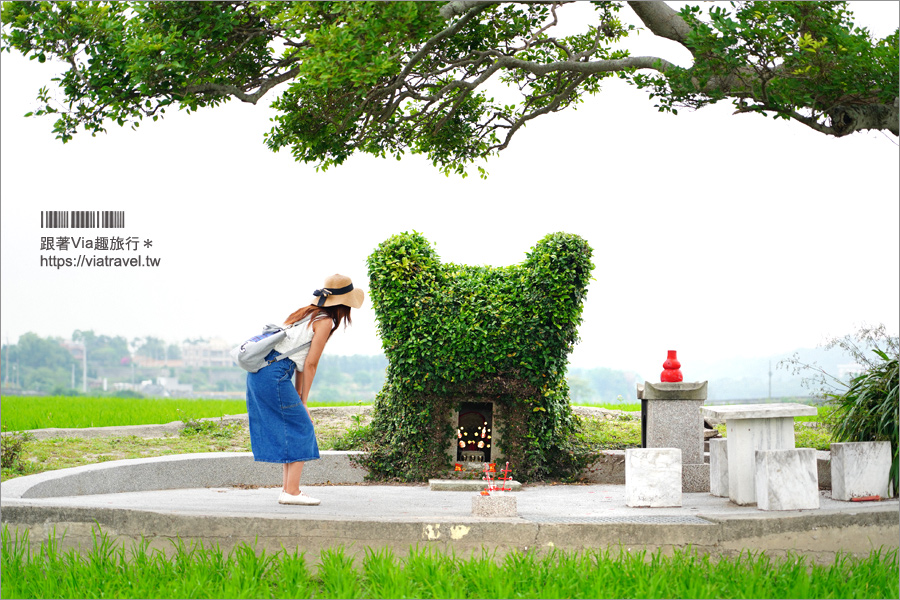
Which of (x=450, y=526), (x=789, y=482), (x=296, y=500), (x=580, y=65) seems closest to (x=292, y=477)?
(x=296, y=500)

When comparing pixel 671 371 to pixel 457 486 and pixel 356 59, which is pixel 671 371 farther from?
pixel 356 59

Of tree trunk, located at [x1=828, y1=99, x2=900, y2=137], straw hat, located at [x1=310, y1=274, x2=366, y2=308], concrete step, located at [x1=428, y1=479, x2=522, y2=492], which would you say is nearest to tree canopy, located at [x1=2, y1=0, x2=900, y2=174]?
tree trunk, located at [x1=828, y1=99, x2=900, y2=137]

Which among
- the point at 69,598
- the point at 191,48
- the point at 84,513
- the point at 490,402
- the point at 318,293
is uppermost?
the point at 191,48

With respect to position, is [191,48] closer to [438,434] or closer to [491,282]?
[491,282]

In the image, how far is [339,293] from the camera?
273 inches

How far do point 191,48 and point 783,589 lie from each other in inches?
308

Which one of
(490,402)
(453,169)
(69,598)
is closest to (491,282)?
(490,402)

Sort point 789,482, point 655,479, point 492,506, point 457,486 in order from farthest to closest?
point 457,486, point 655,479, point 789,482, point 492,506

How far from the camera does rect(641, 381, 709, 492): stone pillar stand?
375 inches

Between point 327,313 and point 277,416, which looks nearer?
point 277,416

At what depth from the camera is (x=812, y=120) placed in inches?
367

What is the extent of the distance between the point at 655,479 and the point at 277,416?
3526 mm

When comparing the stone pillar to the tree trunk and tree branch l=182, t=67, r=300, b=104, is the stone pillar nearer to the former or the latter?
the tree trunk

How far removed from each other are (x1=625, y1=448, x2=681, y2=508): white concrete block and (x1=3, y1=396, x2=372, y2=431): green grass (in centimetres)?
838
